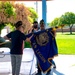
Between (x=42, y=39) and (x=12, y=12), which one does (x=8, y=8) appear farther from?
(x=42, y=39)

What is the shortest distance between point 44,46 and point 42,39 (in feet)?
0.53

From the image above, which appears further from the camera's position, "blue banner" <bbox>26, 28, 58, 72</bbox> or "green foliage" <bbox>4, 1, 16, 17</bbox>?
"green foliage" <bbox>4, 1, 16, 17</bbox>

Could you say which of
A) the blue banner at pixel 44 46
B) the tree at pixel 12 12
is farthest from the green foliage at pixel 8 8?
the blue banner at pixel 44 46

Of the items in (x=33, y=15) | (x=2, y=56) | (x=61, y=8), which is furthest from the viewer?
(x=61, y=8)

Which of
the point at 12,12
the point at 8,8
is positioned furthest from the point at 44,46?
the point at 8,8

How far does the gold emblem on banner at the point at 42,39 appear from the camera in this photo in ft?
15.6

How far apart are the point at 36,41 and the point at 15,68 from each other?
2.01 ft

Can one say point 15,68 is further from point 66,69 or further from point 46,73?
point 66,69

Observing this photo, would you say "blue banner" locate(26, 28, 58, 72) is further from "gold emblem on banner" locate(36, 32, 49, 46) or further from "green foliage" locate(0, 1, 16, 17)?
"green foliage" locate(0, 1, 16, 17)

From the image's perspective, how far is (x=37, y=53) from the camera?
484 centimetres

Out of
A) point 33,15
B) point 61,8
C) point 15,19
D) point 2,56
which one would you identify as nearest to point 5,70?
point 2,56

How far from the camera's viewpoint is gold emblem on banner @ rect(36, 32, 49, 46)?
4.75m

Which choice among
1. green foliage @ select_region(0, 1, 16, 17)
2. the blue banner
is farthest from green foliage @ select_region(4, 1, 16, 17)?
the blue banner

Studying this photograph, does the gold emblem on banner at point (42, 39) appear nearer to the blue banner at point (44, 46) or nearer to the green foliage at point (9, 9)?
the blue banner at point (44, 46)
